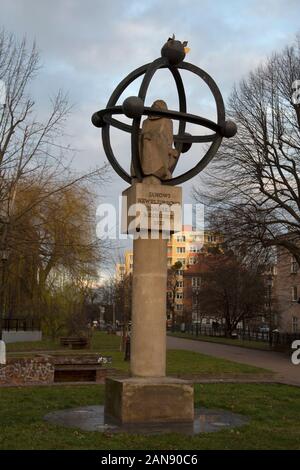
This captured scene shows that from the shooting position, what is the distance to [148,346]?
9148 millimetres

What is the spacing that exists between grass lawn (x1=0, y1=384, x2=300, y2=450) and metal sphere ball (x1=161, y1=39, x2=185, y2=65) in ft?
19.4

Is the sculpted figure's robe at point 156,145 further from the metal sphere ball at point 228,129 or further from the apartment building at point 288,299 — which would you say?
the apartment building at point 288,299

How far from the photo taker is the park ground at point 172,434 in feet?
24.0

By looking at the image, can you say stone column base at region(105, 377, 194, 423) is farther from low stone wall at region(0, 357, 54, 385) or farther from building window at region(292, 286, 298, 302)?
building window at region(292, 286, 298, 302)

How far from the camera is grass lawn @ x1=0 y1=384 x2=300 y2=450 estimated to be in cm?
729

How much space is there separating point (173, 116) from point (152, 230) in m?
1.88

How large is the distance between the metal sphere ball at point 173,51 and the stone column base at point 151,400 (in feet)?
17.0

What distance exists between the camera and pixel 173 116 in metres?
9.55

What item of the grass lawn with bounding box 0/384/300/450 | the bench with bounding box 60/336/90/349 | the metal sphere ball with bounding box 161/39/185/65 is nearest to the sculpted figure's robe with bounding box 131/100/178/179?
the metal sphere ball with bounding box 161/39/185/65

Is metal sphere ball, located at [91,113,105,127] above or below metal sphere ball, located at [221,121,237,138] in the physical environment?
above

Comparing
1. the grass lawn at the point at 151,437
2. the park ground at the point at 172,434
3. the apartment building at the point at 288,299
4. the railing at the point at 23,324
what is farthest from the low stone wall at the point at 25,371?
the apartment building at the point at 288,299

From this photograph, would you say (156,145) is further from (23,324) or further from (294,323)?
(294,323)

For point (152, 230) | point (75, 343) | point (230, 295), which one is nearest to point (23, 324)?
point (75, 343)
